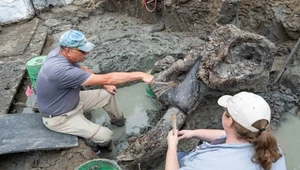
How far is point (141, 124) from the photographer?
159 inches

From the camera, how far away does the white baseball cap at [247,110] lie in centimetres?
187

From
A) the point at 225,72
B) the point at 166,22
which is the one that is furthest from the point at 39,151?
the point at 166,22

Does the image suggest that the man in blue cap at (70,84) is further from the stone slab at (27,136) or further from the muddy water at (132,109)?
the muddy water at (132,109)

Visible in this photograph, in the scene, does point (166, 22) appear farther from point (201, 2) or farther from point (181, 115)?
point (181, 115)

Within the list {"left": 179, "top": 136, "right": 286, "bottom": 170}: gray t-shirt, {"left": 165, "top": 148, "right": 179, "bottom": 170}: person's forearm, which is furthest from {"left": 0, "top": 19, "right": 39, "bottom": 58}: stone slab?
{"left": 179, "top": 136, "right": 286, "bottom": 170}: gray t-shirt

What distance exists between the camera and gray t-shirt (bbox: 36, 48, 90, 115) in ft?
9.74

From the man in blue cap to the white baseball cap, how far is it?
1273 mm

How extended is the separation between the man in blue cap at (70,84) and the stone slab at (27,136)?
3.9 inches

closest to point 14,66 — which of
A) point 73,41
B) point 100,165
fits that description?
point 73,41

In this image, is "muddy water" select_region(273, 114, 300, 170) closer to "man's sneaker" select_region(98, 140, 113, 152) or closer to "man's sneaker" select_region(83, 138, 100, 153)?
"man's sneaker" select_region(98, 140, 113, 152)

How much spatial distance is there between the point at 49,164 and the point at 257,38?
9.07 ft

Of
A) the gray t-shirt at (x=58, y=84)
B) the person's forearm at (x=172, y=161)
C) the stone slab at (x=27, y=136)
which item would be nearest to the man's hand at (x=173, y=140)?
the person's forearm at (x=172, y=161)

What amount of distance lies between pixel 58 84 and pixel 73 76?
20cm

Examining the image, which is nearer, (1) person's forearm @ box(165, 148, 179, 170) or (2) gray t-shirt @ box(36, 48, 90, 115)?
(1) person's forearm @ box(165, 148, 179, 170)
